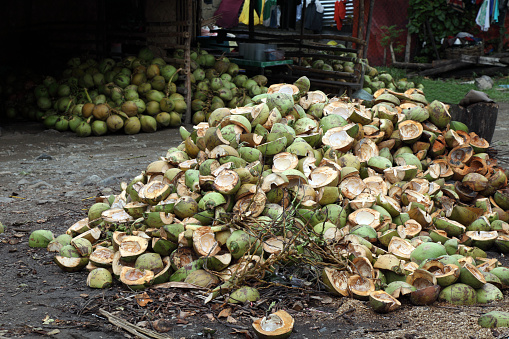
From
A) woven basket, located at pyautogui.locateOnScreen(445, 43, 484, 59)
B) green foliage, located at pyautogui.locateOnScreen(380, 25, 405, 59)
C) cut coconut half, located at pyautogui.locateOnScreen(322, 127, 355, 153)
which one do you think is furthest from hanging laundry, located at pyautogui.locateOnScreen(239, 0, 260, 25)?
cut coconut half, located at pyautogui.locateOnScreen(322, 127, 355, 153)

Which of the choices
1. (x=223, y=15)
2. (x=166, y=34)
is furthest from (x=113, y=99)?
(x=223, y=15)

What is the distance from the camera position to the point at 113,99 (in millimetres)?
7109

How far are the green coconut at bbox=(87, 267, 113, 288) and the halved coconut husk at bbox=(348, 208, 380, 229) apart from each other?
59.9 inches

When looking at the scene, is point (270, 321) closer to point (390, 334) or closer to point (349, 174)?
point (390, 334)

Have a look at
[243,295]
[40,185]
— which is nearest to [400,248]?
[243,295]

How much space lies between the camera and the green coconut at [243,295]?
2.47 meters

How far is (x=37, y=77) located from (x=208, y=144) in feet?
19.3

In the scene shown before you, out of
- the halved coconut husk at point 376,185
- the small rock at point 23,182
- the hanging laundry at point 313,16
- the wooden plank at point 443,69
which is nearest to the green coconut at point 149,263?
the halved coconut husk at point 376,185

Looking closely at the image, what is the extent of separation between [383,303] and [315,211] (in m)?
0.77

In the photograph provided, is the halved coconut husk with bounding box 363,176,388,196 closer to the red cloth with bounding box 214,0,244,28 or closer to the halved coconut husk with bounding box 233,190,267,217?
the halved coconut husk with bounding box 233,190,267,217

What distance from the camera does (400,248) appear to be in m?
2.98

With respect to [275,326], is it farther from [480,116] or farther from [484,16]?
[484,16]

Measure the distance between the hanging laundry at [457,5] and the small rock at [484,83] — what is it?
276cm

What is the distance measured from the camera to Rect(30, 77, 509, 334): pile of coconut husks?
262cm
